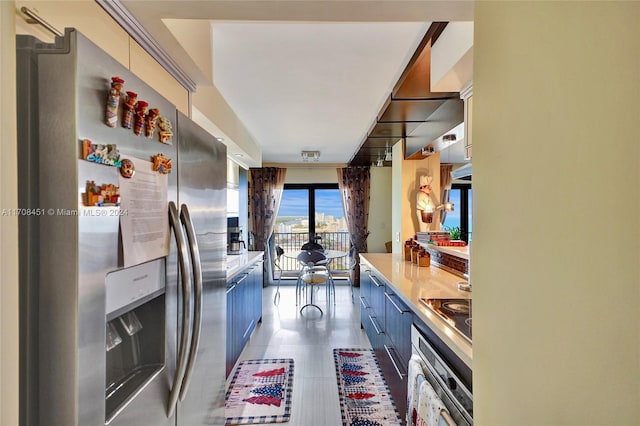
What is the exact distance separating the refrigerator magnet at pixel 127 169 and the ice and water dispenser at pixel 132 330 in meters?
0.23

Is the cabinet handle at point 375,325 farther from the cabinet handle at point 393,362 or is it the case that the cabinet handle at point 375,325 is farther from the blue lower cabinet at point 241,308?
the blue lower cabinet at point 241,308

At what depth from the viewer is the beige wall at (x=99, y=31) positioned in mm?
696

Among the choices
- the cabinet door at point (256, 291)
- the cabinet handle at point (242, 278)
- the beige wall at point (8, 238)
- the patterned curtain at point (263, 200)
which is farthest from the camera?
the patterned curtain at point (263, 200)

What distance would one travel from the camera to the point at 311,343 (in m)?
3.44

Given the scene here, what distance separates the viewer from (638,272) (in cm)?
38

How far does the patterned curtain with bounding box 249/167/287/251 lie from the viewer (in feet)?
Result: 20.1

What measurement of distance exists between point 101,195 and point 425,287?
78.2 inches

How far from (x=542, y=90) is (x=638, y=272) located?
337 millimetres

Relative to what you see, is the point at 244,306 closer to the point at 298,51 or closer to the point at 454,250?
the point at 454,250

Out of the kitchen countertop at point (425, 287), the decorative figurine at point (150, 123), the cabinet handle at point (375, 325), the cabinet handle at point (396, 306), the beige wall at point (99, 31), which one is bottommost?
the cabinet handle at point (375, 325)

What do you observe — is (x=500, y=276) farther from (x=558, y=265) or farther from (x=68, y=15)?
(x=68, y=15)

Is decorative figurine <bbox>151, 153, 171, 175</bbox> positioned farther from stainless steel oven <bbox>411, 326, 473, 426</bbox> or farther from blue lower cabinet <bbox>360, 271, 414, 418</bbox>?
blue lower cabinet <bbox>360, 271, 414, 418</bbox>

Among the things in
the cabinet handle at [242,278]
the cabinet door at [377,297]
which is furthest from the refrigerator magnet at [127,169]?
the cabinet door at [377,297]

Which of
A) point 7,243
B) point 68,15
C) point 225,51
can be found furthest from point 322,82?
point 7,243
